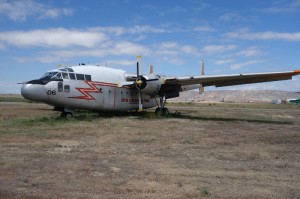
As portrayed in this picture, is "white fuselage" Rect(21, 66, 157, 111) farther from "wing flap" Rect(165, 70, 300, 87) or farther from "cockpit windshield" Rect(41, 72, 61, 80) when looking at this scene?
"wing flap" Rect(165, 70, 300, 87)

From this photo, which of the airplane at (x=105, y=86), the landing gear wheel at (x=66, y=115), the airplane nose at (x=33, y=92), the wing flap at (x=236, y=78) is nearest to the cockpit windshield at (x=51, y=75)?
the airplane at (x=105, y=86)

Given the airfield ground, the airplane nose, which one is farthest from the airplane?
the airfield ground

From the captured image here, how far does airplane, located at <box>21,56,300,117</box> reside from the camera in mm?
17438

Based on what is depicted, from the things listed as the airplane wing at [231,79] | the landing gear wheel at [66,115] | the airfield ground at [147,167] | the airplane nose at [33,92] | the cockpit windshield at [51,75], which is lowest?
the airfield ground at [147,167]

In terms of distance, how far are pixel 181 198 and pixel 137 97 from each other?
62.3 ft

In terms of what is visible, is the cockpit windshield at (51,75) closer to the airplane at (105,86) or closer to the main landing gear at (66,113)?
the airplane at (105,86)

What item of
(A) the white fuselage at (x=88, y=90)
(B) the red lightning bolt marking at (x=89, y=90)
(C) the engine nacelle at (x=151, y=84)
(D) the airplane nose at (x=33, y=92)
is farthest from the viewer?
(C) the engine nacelle at (x=151, y=84)

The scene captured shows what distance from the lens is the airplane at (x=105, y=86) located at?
17.4 metres

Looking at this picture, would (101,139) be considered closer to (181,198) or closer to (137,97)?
(181,198)

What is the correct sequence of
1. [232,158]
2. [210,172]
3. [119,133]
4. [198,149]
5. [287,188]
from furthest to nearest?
[119,133] → [198,149] → [232,158] → [210,172] → [287,188]

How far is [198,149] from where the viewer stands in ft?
30.6

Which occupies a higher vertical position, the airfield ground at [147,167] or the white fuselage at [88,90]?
the white fuselage at [88,90]

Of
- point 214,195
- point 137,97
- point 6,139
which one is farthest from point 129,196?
point 137,97

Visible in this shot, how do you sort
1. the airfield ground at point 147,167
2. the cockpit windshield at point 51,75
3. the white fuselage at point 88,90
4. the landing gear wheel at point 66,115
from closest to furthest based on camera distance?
the airfield ground at point 147,167, the white fuselage at point 88,90, the cockpit windshield at point 51,75, the landing gear wheel at point 66,115
